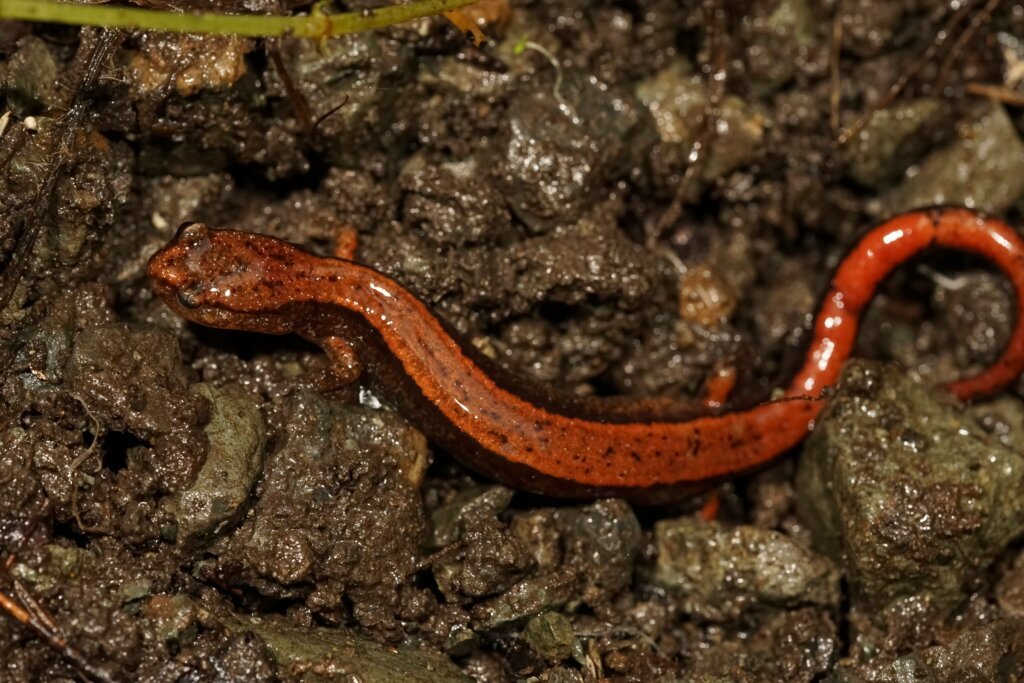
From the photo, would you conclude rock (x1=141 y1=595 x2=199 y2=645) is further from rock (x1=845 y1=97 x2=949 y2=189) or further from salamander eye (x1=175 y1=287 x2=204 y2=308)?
rock (x1=845 y1=97 x2=949 y2=189)

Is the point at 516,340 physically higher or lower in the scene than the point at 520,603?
higher

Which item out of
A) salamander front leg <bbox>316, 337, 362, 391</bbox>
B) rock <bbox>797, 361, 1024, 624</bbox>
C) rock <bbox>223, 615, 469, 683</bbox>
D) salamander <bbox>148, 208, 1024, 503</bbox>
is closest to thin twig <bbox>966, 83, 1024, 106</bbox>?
rock <bbox>797, 361, 1024, 624</bbox>

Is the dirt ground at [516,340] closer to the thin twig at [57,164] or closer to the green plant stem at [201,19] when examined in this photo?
the thin twig at [57,164]

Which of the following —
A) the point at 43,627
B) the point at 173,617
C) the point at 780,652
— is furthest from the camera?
the point at 780,652

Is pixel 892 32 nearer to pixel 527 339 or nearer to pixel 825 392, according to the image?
pixel 825 392

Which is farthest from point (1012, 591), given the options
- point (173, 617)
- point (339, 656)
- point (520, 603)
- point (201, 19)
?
point (201, 19)

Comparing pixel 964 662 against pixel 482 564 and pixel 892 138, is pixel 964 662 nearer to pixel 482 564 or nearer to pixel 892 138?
pixel 482 564

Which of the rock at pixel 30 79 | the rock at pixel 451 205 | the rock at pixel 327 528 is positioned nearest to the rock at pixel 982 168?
the rock at pixel 451 205
